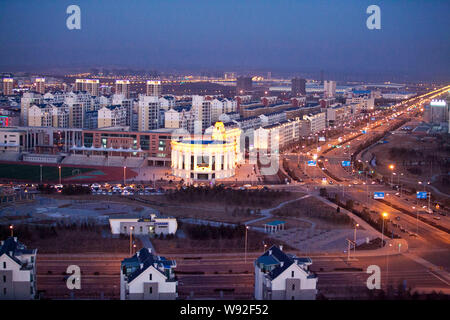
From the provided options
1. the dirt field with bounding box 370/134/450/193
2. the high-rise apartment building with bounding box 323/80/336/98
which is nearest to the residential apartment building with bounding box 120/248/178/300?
the dirt field with bounding box 370/134/450/193

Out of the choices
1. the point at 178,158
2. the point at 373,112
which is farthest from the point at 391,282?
the point at 373,112

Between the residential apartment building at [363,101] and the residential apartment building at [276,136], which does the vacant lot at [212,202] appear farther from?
the residential apartment building at [363,101]

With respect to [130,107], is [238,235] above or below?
below

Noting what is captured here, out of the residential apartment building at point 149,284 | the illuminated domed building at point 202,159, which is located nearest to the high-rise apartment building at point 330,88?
the illuminated domed building at point 202,159

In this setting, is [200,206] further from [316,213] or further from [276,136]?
[276,136]

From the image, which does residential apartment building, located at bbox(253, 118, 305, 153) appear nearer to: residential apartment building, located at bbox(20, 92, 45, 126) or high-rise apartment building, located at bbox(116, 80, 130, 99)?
residential apartment building, located at bbox(20, 92, 45, 126)

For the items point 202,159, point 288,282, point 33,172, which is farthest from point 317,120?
point 288,282

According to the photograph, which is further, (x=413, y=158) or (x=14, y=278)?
(x=413, y=158)
